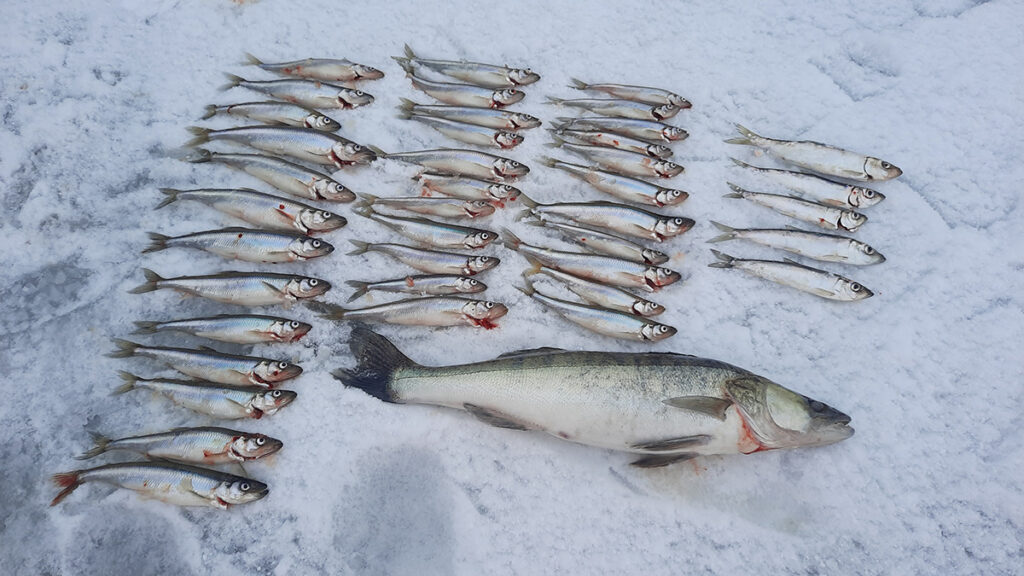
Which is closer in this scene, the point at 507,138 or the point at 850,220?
the point at 850,220

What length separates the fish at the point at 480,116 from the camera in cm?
559

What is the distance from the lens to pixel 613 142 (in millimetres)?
5578

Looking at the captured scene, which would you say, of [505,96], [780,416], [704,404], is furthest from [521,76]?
[780,416]

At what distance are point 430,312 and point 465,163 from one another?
1505 mm

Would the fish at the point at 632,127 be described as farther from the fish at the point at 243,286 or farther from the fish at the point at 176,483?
the fish at the point at 176,483

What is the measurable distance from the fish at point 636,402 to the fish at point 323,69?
324 centimetres

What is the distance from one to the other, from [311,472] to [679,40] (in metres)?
5.44

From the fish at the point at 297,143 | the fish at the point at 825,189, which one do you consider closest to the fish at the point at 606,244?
the fish at the point at 825,189

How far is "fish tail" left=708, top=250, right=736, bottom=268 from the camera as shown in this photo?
488 centimetres

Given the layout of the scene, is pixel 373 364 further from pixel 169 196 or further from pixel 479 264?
pixel 169 196

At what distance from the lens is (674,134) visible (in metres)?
5.51

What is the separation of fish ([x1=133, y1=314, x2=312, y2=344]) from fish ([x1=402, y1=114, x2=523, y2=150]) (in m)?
2.26

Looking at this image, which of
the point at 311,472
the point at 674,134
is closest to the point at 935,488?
the point at 674,134

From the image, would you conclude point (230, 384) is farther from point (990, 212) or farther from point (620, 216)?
point (990, 212)
